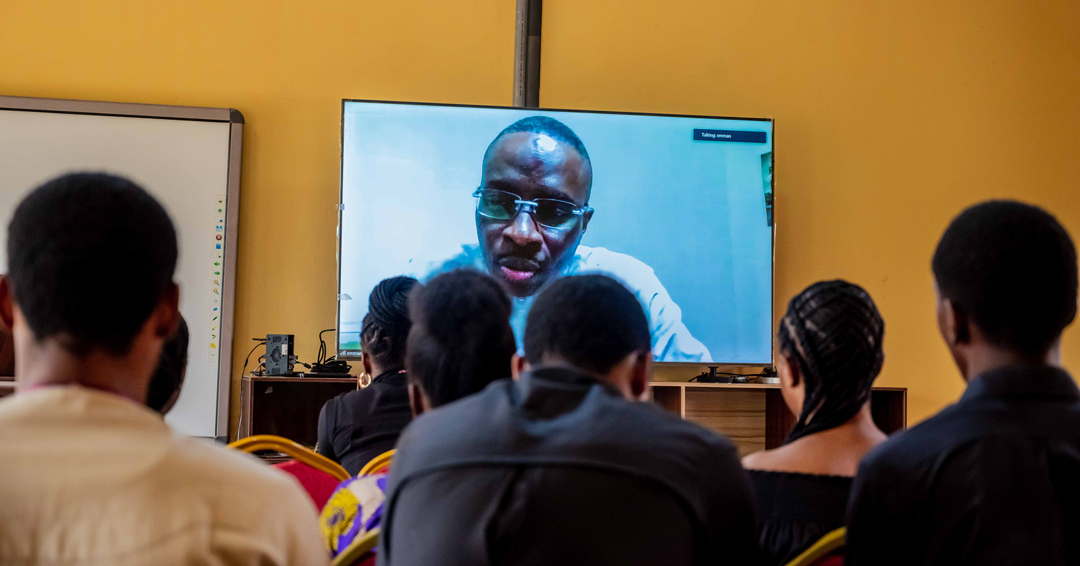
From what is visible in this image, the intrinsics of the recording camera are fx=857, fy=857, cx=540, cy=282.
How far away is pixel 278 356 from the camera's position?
3346 millimetres

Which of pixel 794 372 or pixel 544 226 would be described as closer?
pixel 794 372

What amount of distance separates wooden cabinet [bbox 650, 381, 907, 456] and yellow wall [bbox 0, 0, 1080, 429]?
23 cm

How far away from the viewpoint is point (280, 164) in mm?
3775

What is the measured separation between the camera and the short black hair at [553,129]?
3648 millimetres

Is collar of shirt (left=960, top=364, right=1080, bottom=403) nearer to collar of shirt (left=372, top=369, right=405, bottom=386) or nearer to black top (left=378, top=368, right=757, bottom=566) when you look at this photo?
black top (left=378, top=368, right=757, bottom=566)

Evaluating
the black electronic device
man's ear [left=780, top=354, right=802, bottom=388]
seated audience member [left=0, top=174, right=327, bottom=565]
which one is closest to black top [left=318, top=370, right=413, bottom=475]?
man's ear [left=780, top=354, right=802, bottom=388]

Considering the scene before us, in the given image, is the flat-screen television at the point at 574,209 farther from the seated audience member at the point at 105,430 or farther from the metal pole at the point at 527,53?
the seated audience member at the point at 105,430

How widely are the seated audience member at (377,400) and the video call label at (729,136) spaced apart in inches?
76.5

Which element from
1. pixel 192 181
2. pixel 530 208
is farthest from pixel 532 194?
pixel 192 181

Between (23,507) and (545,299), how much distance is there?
24.4 inches

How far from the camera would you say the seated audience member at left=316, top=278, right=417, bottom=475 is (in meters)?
1.95

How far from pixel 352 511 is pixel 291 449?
0.58 feet

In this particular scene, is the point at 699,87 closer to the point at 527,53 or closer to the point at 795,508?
the point at 527,53

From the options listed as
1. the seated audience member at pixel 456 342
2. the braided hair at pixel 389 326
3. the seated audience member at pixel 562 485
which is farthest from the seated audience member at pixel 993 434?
the braided hair at pixel 389 326
